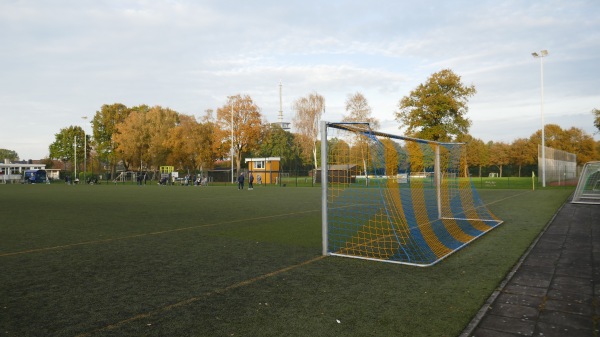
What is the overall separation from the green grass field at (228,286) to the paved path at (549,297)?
192mm

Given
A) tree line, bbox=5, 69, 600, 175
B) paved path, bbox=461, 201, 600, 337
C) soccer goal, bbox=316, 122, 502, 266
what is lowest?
paved path, bbox=461, 201, 600, 337

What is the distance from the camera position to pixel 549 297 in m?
4.63

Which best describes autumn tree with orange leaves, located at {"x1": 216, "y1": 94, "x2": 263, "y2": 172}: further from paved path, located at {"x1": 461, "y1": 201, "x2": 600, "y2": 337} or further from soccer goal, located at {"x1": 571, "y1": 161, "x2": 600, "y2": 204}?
paved path, located at {"x1": 461, "y1": 201, "x2": 600, "y2": 337}

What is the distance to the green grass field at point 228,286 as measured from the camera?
3.83 metres

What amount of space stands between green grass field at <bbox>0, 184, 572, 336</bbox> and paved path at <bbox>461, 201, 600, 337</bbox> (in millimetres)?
192

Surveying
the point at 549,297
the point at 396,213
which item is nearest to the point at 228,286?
the point at 549,297

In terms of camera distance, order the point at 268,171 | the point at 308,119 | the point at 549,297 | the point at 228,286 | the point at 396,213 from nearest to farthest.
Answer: the point at 549,297, the point at 228,286, the point at 396,213, the point at 268,171, the point at 308,119

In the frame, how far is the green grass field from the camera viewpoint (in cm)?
383

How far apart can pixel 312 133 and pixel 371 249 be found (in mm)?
43558

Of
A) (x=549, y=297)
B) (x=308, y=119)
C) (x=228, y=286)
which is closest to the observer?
(x=549, y=297)

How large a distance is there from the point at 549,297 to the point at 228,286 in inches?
147

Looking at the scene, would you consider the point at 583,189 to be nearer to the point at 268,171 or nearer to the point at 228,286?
the point at 228,286

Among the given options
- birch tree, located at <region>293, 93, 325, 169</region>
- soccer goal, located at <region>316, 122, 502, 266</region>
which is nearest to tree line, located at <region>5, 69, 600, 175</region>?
birch tree, located at <region>293, 93, 325, 169</region>

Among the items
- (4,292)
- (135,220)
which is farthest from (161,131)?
(4,292)
